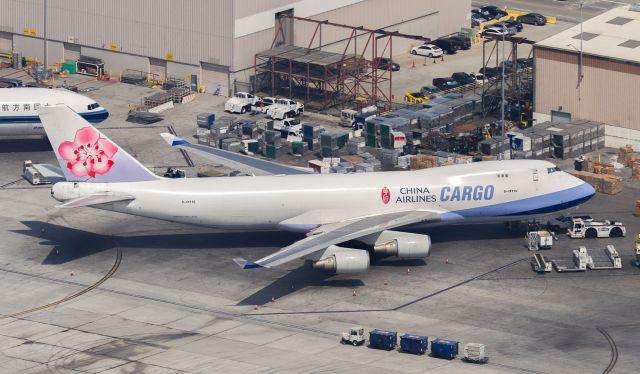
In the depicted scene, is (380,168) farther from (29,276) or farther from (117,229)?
(29,276)

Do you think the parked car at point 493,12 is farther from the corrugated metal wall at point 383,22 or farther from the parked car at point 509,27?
the corrugated metal wall at point 383,22

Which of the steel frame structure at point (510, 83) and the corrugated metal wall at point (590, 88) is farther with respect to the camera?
the steel frame structure at point (510, 83)

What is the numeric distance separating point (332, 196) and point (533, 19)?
257ft

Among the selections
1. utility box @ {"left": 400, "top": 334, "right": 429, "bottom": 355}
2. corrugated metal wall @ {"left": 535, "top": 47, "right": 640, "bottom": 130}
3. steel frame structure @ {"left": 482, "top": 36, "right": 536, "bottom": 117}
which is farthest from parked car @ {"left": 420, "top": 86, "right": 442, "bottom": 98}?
utility box @ {"left": 400, "top": 334, "right": 429, "bottom": 355}

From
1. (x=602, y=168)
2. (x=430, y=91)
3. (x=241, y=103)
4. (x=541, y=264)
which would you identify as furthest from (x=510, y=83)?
(x=541, y=264)

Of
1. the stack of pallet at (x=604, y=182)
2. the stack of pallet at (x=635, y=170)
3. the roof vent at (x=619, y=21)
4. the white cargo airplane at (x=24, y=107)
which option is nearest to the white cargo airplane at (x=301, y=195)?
the stack of pallet at (x=604, y=182)

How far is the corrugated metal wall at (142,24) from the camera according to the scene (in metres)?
146

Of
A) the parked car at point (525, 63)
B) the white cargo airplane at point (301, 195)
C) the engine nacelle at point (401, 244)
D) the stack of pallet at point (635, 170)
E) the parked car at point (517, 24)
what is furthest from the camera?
the parked car at point (517, 24)

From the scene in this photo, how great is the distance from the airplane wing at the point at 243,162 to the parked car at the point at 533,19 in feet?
222

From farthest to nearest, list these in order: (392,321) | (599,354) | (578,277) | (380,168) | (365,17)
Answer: (365,17) → (380,168) → (578,277) → (392,321) → (599,354)

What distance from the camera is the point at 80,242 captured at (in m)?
110

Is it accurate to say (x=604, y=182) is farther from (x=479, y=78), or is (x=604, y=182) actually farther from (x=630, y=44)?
(x=479, y=78)

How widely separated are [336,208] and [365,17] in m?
58.0

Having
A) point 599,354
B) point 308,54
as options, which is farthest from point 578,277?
point 308,54
